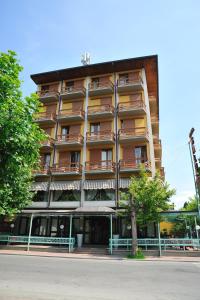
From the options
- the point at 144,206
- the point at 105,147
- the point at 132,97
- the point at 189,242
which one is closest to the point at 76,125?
the point at 105,147

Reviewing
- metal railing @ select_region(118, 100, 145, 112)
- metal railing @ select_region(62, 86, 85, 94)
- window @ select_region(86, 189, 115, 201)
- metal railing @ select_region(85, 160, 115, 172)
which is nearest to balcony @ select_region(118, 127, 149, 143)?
metal railing @ select_region(118, 100, 145, 112)

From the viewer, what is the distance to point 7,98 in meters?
7.52

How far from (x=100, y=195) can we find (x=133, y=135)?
7.63m

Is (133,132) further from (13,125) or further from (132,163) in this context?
(13,125)

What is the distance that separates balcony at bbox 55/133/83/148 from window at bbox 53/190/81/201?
18.1 feet

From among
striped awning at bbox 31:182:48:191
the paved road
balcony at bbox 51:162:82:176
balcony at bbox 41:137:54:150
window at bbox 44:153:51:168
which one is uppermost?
balcony at bbox 41:137:54:150

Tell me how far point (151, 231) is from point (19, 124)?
753 inches

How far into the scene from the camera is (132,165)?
24.8 meters

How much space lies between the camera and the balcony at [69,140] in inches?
1054

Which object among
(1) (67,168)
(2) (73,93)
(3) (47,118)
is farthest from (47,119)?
(1) (67,168)

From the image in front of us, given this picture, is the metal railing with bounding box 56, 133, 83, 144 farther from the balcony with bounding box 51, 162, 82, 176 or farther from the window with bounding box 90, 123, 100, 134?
the balcony with bounding box 51, 162, 82, 176

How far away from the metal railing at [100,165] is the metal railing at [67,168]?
1.02m

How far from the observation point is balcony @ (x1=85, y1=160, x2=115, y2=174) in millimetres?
24761

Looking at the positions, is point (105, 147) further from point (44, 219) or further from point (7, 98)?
point (7, 98)
